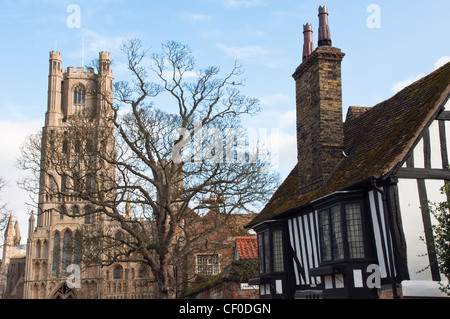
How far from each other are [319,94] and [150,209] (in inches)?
386

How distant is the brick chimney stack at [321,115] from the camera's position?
48.1 feet

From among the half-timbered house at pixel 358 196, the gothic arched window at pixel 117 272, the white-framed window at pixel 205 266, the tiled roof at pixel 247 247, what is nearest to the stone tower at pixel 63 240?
the gothic arched window at pixel 117 272

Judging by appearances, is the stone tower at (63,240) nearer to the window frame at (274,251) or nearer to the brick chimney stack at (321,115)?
the window frame at (274,251)

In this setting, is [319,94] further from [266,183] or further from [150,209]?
[150,209]

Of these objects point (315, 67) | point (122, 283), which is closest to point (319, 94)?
point (315, 67)

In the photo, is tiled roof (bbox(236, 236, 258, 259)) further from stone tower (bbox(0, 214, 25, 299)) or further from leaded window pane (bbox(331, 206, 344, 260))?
stone tower (bbox(0, 214, 25, 299))

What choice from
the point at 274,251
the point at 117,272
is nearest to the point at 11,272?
the point at 117,272

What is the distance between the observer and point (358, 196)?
11.9m

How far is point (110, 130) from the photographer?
865 inches

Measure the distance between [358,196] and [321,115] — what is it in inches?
138

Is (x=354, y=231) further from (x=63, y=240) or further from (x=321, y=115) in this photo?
(x=63, y=240)

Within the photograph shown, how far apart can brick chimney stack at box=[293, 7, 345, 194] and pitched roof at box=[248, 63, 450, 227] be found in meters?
0.39

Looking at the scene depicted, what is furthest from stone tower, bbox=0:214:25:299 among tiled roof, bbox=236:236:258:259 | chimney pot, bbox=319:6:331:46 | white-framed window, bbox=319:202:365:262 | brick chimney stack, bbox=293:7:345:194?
white-framed window, bbox=319:202:365:262

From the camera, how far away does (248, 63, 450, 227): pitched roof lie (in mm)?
11461
